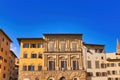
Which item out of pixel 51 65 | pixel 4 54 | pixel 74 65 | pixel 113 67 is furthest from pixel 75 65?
pixel 4 54

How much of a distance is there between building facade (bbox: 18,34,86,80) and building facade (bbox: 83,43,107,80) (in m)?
3.66

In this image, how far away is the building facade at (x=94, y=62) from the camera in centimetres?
6444

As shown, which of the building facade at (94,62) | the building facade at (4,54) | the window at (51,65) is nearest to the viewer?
the window at (51,65)

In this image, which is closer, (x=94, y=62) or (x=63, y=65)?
(x=63, y=65)

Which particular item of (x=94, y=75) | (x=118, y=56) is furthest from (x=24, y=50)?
(x=118, y=56)

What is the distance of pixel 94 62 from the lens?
65.7 metres

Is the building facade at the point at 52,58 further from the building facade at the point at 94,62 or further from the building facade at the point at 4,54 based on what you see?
the building facade at the point at 4,54

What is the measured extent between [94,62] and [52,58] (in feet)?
44.8

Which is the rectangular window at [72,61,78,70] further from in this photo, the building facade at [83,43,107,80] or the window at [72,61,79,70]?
the building facade at [83,43,107,80]

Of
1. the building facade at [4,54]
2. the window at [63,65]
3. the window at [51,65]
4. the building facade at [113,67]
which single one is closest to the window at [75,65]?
the window at [63,65]

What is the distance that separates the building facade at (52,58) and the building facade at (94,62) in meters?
3.66

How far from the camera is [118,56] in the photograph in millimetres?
74375

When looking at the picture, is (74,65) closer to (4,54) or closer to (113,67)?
(113,67)

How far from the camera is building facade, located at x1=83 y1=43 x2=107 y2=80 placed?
64438mm
